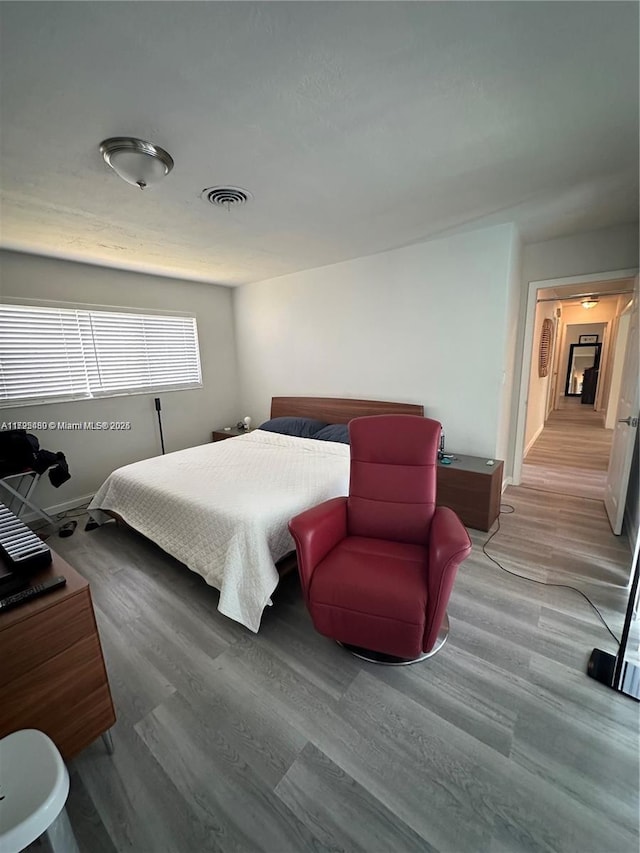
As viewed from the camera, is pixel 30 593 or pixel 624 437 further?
pixel 624 437

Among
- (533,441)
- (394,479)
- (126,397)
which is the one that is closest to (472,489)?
(394,479)

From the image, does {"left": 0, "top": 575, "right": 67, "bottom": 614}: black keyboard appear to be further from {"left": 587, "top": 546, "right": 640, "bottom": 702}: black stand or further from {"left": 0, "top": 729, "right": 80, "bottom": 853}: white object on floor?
{"left": 587, "top": 546, "right": 640, "bottom": 702}: black stand

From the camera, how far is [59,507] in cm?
355

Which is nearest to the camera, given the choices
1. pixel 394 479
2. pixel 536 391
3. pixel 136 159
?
pixel 136 159

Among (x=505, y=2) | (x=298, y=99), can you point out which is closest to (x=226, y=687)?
(x=298, y=99)

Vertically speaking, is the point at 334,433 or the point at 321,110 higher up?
the point at 321,110

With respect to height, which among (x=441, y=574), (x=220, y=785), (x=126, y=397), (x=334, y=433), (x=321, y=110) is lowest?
(x=220, y=785)

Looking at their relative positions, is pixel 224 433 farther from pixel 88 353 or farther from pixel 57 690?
pixel 57 690

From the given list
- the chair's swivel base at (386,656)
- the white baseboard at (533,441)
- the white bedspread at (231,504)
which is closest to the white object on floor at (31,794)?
the white bedspread at (231,504)

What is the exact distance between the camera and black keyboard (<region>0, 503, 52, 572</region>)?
48.6 inches


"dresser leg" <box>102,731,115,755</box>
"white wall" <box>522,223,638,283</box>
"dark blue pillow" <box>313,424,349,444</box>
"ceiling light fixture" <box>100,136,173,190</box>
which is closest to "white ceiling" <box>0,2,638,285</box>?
"ceiling light fixture" <box>100,136,173,190</box>

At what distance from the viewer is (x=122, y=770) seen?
4.30 feet

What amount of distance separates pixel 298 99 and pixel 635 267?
3285 millimetres

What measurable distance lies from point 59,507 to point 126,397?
1.35 metres
